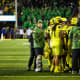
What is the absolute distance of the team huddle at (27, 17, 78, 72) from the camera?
10.6 metres

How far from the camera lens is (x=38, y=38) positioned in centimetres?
1070

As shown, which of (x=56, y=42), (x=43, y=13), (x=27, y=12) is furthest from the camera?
(x=27, y=12)

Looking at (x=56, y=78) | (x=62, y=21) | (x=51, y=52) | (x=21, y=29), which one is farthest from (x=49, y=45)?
(x=21, y=29)

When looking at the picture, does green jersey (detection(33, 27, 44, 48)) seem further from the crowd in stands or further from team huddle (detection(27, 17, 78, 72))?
the crowd in stands

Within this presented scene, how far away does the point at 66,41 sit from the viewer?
10.9m

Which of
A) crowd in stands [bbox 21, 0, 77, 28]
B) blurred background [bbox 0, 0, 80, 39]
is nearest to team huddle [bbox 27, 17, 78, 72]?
blurred background [bbox 0, 0, 80, 39]

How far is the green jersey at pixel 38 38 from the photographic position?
35.1 feet

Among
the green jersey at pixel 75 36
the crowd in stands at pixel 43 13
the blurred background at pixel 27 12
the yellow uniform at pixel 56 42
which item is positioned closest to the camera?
the green jersey at pixel 75 36

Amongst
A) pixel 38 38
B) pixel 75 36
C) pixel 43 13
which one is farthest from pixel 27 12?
pixel 75 36

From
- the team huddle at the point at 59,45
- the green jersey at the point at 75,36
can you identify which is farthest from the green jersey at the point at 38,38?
the green jersey at the point at 75,36

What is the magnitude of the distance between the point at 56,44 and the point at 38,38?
23.6 inches

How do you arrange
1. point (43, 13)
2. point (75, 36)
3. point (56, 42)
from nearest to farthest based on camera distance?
1. point (75, 36)
2. point (56, 42)
3. point (43, 13)

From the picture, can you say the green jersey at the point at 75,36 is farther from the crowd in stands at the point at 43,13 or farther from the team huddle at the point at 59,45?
the crowd in stands at the point at 43,13

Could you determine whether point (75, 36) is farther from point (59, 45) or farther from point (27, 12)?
point (27, 12)
